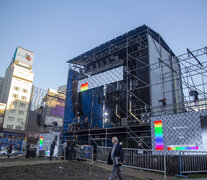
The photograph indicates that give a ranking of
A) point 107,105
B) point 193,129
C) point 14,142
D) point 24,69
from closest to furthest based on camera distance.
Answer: point 193,129 < point 107,105 < point 14,142 < point 24,69

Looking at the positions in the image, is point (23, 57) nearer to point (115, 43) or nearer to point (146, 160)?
point (115, 43)

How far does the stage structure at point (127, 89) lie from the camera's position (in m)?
16.8

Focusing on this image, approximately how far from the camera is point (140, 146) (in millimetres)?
16281

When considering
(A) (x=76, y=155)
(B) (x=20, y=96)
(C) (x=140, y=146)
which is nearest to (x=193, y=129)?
(C) (x=140, y=146)

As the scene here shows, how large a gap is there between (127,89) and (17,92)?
139ft

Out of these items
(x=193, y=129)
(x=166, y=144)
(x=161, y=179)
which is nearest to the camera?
(x=161, y=179)

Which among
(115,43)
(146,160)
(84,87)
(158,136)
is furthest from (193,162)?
(115,43)

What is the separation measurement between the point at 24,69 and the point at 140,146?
1907 inches

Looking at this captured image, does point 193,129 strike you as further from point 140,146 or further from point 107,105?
point 107,105

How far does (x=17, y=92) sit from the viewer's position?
5194cm

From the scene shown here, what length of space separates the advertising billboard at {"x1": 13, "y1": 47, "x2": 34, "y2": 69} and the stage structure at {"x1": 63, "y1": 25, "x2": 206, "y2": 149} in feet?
116

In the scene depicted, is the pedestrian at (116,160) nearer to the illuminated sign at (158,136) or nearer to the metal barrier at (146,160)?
the metal barrier at (146,160)

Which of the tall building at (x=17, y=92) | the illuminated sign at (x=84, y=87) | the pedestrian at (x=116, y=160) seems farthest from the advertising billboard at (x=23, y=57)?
the pedestrian at (x=116, y=160)

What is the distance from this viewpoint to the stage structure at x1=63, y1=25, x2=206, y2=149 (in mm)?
16844
